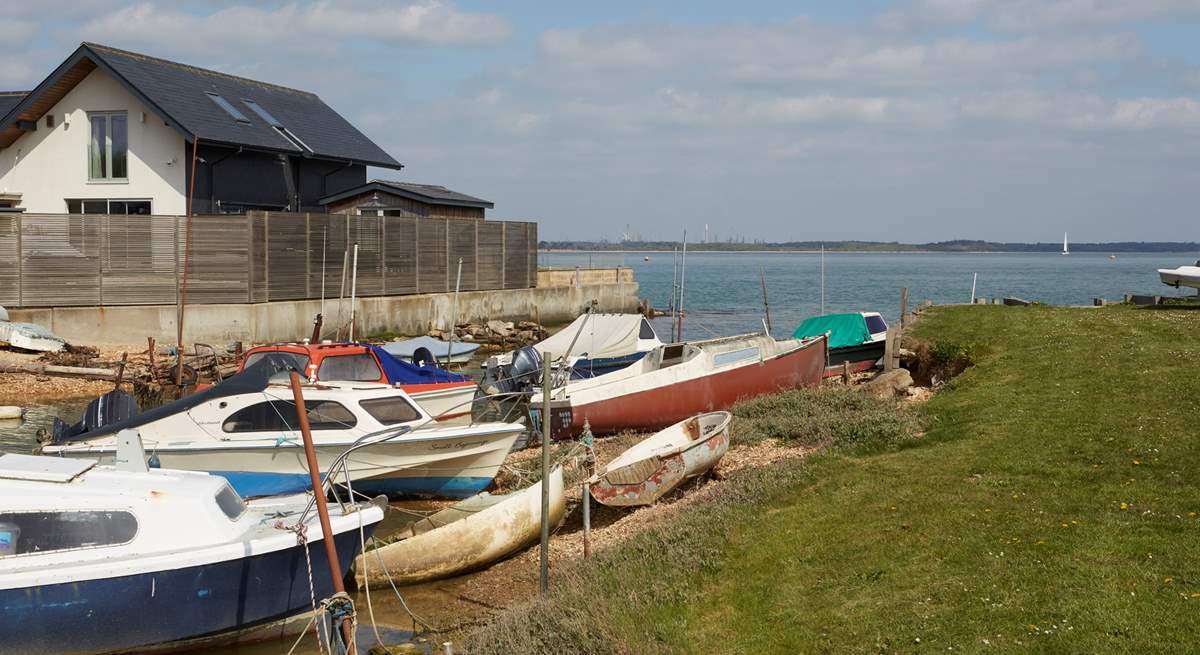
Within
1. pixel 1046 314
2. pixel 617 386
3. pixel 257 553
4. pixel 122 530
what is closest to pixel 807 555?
pixel 257 553

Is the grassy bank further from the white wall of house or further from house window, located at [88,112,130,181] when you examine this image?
house window, located at [88,112,130,181]

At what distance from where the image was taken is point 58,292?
107 ft

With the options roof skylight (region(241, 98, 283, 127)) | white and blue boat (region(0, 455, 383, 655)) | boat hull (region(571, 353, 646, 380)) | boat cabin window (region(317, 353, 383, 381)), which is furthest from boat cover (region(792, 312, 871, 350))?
roof skylight (region(241, 98, 283, 127))

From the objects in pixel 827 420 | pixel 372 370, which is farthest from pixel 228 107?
pixel 827 420

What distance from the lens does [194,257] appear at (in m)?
34.2

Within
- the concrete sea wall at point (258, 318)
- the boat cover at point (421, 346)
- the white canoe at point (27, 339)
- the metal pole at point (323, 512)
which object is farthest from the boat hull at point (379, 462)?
the concrete sea wall at point (258, 318)

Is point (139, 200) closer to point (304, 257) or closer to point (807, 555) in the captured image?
point (304, 257)

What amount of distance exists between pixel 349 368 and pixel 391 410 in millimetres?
4024

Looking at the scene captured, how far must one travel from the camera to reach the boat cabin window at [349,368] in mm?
21609

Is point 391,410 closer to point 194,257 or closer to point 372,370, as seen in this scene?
point 372,370

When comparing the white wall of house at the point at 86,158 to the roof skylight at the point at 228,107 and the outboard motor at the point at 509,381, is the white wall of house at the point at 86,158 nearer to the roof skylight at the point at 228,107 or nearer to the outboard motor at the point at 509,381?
the roof skylight at the point at 228,107

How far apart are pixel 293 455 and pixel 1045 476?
36.4 feet

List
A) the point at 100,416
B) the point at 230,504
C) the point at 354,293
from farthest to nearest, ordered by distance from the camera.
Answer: the point at 354,293
the point at 100,416
the point at 230,504

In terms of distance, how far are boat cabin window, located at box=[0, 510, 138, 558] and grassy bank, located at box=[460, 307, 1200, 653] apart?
3.95 m
